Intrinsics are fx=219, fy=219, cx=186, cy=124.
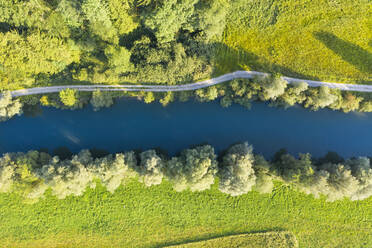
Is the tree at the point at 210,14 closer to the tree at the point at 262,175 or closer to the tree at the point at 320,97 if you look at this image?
the tree at the point at 320,97

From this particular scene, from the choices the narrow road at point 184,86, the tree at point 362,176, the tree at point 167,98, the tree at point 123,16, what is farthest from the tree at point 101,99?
the tree at point 362,176

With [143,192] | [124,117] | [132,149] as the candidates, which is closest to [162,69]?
[124,117]

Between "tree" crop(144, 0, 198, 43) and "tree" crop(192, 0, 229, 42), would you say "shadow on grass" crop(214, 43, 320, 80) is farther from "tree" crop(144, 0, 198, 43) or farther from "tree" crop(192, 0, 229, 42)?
"tree" crop(144, 0, 198, 43)

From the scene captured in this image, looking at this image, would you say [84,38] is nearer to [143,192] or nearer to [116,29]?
[116,29]

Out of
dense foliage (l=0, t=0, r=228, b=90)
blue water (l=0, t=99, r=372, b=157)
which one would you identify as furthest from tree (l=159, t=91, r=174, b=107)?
dense foliage (l=0, t=0, r=228, b=90)

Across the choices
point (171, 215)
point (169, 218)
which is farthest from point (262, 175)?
point (169, 218)

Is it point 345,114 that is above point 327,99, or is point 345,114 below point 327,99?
below
